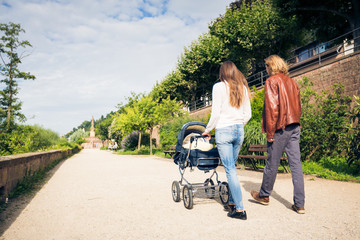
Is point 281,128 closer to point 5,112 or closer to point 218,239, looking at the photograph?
point 218,239

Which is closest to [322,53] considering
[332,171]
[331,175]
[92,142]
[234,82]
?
[332,171]

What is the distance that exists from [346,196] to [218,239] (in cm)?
314

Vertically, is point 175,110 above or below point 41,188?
above

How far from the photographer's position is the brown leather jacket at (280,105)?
3527 millimetres

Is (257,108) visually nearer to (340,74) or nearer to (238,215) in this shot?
(340,74)

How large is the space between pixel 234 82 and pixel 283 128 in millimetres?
985

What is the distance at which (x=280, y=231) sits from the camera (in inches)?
109

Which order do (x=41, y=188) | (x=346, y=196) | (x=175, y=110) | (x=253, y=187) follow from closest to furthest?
1. (x=346, y=196)
2. (x=253, y=187)
3. (x=41, y=188)
4. (x=175, y=110)

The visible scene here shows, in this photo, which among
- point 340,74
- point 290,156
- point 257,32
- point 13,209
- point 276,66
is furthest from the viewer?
point 257,32

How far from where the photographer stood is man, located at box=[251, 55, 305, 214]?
3.48 meters

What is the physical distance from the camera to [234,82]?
3.44m

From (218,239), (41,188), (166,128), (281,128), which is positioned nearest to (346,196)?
(281,128)

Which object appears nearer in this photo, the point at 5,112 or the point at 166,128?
the point at 166,128

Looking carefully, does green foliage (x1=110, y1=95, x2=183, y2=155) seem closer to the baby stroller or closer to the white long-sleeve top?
the baby stroller
